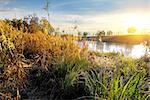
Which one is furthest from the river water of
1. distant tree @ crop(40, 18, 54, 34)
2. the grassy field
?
distant tree @ crop(40, 18, 54, 34)

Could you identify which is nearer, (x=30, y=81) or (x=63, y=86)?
(x=63, y=86)

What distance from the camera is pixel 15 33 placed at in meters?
6.74

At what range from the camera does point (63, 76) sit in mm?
5328

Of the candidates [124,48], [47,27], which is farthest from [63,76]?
[124,48]

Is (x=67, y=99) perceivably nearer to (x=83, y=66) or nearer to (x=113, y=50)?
(x=83, y=66)

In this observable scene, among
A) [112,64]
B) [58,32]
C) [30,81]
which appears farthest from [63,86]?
[58,32]

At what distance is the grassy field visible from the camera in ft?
13.8

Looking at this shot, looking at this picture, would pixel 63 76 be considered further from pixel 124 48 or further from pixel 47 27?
pixel 124 48

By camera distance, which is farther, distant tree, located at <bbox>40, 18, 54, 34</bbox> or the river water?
distant tree, located at <bbox>40, 18, 54, 34</bbox>

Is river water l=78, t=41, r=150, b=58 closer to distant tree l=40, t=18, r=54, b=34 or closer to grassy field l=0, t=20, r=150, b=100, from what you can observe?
grassy field l=0, t=20, r=150, b=100

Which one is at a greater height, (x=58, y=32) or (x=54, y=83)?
(x=58, y=32)

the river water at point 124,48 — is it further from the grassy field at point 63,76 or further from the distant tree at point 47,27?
the distant tree at point 47,27

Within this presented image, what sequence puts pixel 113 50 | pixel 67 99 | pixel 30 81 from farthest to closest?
pixel 113 50 < pixel 30 81 < pixel 67 99

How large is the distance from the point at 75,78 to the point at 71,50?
1256 mm
